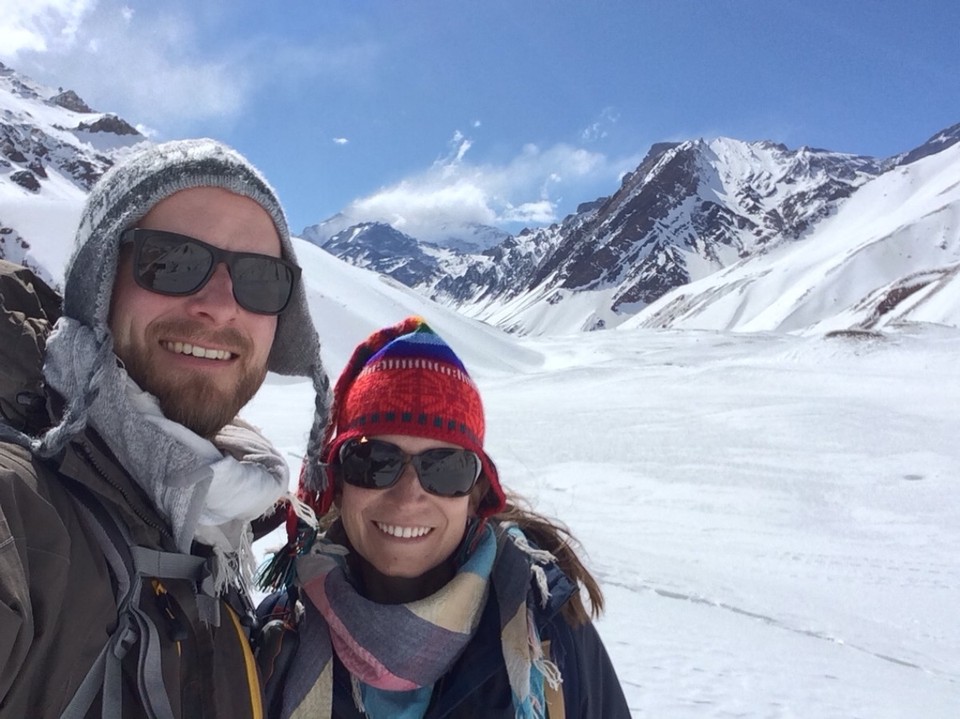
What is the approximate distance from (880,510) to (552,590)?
7351 mm

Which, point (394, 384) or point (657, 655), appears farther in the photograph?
point (657, 655)

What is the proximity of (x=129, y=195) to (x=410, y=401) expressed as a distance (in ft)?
3.22

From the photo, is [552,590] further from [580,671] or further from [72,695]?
[72,695]

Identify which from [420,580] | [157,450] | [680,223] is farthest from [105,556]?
[680,223]

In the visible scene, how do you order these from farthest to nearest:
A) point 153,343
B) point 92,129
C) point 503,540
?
point 92,129 < point 503,540 < point 153,343

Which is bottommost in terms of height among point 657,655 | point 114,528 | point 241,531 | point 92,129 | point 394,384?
point 657,655

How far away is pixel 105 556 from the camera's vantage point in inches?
47.7

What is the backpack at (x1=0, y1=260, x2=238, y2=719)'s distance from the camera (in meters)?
1.16

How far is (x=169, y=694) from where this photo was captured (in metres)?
1.23

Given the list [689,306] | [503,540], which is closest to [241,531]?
[503,540]

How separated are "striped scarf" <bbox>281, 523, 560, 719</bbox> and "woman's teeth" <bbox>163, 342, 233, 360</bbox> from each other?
0.69 meters

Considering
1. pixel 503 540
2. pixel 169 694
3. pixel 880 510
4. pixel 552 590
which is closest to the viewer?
pixel 169 694

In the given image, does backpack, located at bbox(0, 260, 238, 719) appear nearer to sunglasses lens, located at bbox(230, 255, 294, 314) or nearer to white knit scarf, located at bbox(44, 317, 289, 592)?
white knit scarf, located at bbox(44, 317, 289, 592)

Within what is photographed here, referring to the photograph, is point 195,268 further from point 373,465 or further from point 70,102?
point 70,102
